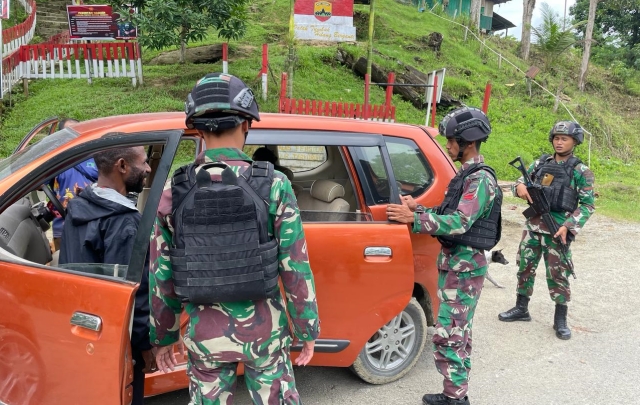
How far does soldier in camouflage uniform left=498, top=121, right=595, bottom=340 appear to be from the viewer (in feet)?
13.6

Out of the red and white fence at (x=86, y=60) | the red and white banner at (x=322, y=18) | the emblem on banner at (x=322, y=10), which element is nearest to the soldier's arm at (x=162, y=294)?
the red and white banner at (x=322, y=18)

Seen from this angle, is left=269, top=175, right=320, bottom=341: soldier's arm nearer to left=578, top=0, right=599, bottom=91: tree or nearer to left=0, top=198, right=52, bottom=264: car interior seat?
left=0, top=198, right=52, bottom=264: car interior seat

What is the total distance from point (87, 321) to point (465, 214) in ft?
6.32

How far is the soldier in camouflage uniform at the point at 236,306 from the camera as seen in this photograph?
171 centimetres

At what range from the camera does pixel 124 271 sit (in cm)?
203

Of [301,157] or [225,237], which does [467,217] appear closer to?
[301,157]

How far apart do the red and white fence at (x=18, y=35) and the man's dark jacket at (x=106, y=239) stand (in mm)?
10938

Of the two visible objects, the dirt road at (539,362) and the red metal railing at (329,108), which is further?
the red metal railing at (329,108)

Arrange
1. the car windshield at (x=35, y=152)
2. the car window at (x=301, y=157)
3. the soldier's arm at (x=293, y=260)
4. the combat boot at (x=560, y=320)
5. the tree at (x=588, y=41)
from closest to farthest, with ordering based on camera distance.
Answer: the soldier's arm at (x=293, y=260), the car windshield at (x=35, y=152), the car window at (x=301, y=157), the combat boot at (x=560, y=320), the tree at (x=588, y=41)

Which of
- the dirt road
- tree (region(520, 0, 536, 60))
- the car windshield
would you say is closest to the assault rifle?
the dirt road

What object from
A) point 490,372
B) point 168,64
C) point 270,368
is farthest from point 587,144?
point 270,368

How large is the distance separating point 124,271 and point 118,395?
19.5 inches

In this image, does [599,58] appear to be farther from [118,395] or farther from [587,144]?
[118,395]

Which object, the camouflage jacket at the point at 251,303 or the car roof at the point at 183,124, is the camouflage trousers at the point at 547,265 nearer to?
the car roof at the point at 183,124
